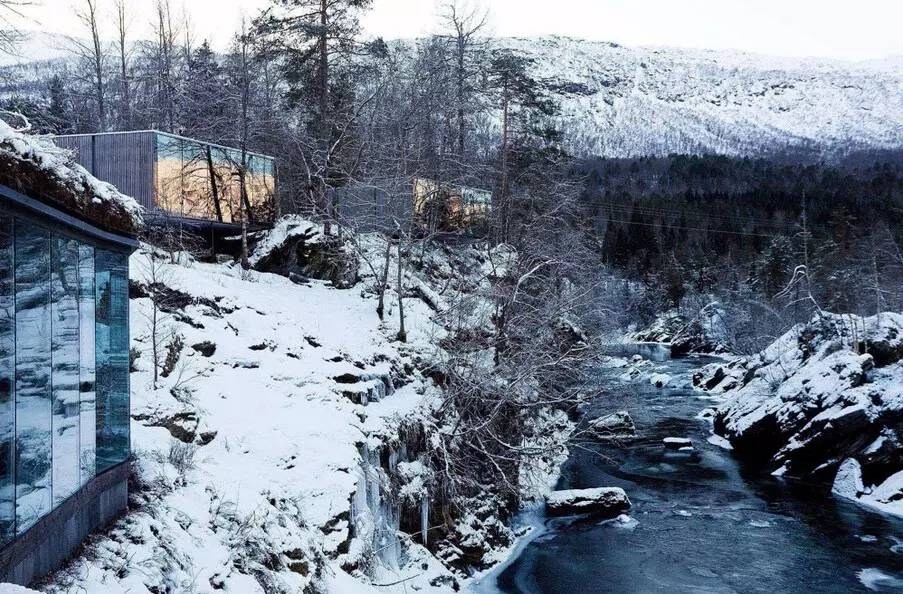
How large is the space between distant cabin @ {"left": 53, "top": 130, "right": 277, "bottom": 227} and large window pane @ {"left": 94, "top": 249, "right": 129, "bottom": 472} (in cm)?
1475

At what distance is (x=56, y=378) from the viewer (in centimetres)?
589

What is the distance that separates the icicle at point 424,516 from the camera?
47.1ft

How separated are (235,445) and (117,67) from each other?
108 feet

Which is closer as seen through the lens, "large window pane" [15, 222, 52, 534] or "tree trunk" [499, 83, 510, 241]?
"large window pane" [15, 222, 52, 534]

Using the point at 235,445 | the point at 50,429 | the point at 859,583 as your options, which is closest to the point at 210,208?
the point at 235,445

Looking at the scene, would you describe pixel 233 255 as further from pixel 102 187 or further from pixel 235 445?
pixel 102 187

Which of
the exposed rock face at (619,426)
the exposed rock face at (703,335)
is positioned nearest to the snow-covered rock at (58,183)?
the exposed rock face at (619,426)

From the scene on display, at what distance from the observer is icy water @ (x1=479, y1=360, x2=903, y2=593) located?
48.3 ft

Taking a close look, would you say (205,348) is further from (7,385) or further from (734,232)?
(734,232)

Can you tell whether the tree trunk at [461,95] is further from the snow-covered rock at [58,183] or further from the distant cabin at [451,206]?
the snow-covered rock at [58,183]

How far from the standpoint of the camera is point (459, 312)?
854 inches

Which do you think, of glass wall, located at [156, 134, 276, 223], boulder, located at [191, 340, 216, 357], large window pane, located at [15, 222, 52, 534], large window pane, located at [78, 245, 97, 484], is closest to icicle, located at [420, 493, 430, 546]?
boulder, located at [191, 340, 216, 357]

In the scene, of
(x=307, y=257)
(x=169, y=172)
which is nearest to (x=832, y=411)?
(x=307, y=257)

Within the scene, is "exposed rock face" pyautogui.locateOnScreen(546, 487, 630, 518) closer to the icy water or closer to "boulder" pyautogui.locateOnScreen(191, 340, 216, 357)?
the icy water
